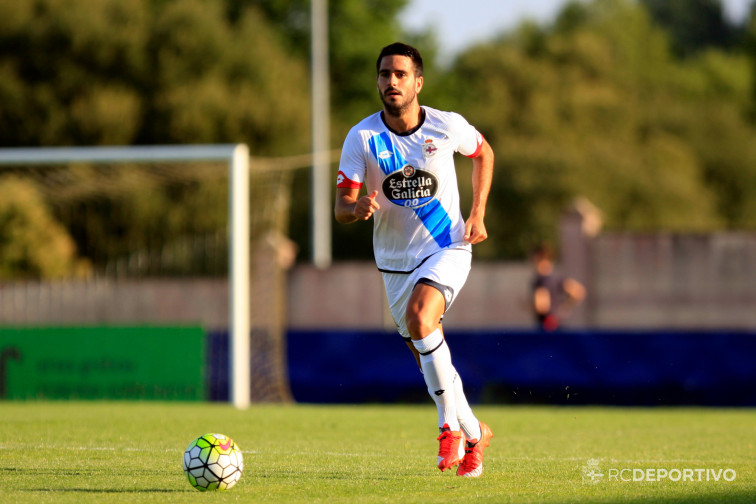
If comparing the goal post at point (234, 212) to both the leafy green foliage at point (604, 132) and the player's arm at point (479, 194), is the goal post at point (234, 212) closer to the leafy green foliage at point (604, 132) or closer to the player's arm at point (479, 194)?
the player's arm at point (479, 194)

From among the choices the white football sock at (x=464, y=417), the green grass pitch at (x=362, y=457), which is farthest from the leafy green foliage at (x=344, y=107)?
the white football sock at (x=464, y=417)

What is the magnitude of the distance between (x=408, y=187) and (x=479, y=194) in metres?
0.52

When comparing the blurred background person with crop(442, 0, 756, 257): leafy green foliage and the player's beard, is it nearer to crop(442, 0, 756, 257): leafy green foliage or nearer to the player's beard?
the player's beard

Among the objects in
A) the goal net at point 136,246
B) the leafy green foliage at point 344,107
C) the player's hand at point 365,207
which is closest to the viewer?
the player's hand at point 365,207

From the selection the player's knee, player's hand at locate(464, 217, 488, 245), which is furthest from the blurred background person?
the player's knee

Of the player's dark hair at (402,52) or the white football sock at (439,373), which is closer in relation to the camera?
the white football sock at (439,373)

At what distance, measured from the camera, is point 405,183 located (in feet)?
23.1

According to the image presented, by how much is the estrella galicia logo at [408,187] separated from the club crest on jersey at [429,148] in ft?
0.35

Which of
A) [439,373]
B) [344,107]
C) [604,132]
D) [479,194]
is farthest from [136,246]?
[439,373]

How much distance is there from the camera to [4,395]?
56.3ft

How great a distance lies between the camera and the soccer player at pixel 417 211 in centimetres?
687

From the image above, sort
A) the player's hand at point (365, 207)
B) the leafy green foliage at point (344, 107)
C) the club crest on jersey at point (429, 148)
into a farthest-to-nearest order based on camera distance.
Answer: the leafy green foliage at point (344, 107), the club crest on jersey at point (429, 148), the player's hand at point (365, 207)

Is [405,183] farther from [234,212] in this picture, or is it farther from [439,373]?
[234,212]

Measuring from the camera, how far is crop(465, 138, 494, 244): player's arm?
7.14m
